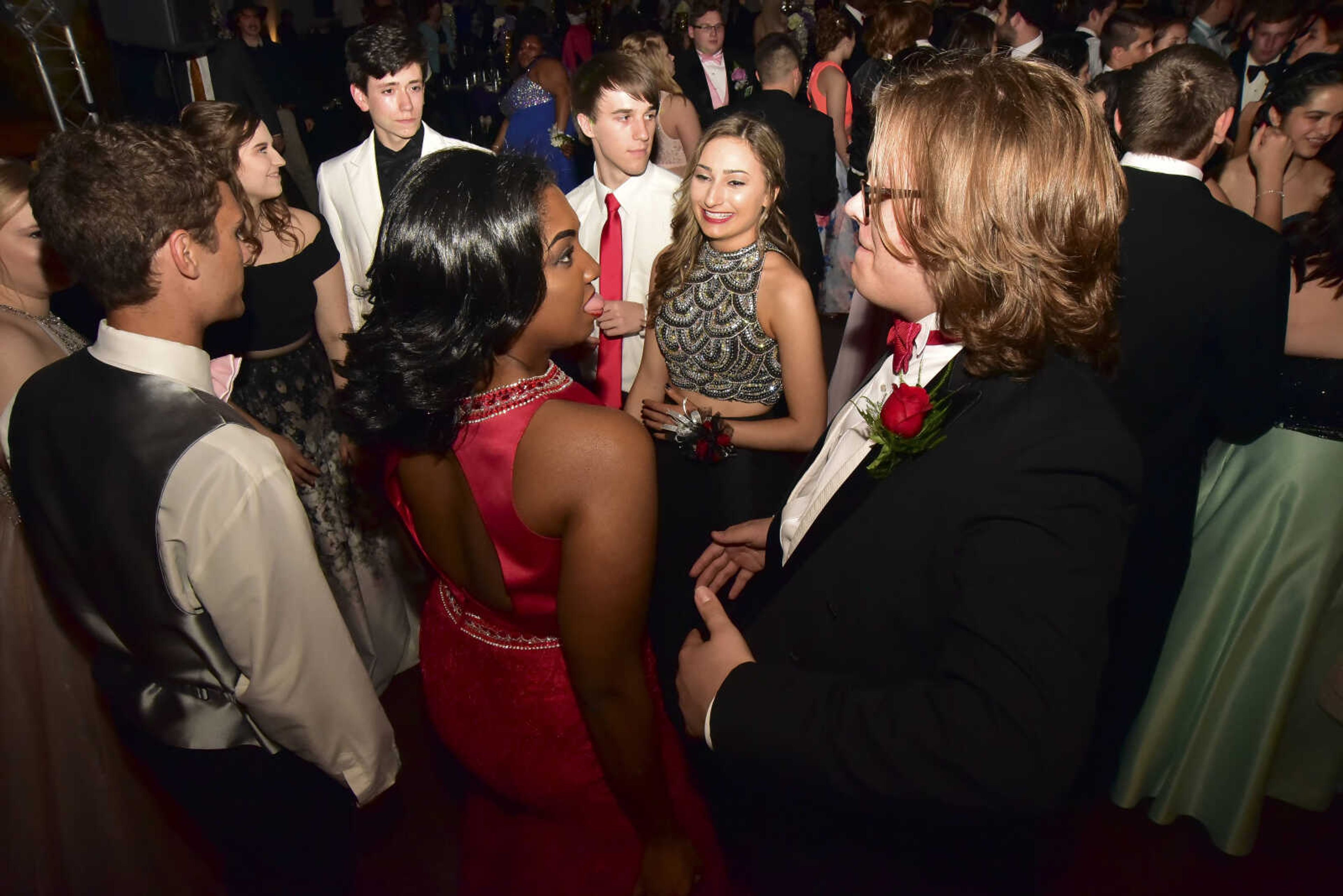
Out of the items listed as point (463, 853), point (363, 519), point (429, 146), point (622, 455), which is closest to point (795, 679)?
point (622, 455)

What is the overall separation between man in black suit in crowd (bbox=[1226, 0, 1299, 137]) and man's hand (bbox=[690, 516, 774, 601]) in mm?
4624

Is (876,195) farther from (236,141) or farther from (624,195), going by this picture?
(236,141)

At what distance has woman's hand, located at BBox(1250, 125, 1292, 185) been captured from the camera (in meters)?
2.56

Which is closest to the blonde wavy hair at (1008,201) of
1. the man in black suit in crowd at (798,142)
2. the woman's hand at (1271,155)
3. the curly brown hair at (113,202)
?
the curly brown hair at (113,202)

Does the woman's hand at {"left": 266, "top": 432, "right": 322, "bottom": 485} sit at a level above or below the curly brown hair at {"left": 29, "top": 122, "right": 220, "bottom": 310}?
below

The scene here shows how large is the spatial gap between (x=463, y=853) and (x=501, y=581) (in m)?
0.60

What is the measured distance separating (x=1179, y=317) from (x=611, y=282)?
1.85 m

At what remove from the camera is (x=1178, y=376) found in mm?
1951

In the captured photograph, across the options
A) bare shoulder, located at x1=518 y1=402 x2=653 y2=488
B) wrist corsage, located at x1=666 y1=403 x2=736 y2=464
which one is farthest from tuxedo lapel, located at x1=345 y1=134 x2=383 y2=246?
bare shoulder, located at x1=518 y1=402 x2=653 y2=488

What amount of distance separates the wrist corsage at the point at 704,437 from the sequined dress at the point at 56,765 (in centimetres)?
158

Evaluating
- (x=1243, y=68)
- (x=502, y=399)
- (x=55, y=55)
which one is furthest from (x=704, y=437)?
(x=55, y=55)

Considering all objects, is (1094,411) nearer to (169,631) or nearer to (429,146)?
(169,631)

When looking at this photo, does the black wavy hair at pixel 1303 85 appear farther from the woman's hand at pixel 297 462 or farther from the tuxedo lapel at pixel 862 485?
the woman's hand at pixel 297 462

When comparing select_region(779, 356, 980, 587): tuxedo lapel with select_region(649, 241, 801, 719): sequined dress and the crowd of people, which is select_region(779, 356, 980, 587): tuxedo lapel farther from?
select_region(649, 241, 801, 719): sequined dress
